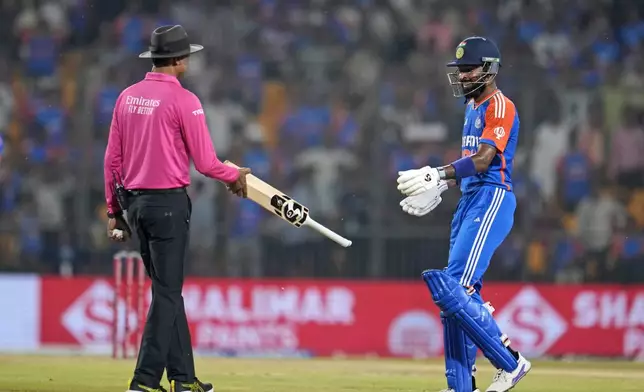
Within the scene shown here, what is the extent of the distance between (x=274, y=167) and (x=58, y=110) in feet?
10.3

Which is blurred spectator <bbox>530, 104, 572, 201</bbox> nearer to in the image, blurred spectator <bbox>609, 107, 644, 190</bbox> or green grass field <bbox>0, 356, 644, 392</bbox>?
blurred spectator <bbox>609, 107, 644, 190</bbox>

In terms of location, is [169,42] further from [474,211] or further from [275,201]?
[474,211]

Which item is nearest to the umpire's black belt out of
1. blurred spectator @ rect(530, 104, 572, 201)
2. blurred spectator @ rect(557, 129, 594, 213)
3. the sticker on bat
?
the sticker on bat

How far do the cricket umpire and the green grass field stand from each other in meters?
1.76

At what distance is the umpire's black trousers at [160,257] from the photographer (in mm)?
7254

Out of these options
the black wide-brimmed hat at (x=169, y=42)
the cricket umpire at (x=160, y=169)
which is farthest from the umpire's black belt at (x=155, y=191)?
the black wide-brimmed hat at (x=169, y=42)

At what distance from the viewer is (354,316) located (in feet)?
48.2

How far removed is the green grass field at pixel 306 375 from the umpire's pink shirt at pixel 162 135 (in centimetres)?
224

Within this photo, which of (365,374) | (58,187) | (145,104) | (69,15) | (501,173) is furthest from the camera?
(69,15)

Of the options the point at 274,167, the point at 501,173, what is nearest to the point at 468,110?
the point at 501,173

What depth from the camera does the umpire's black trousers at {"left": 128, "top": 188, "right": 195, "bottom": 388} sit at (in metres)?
7.25

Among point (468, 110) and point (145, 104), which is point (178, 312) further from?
point (468, 110)

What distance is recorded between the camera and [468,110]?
830 cm

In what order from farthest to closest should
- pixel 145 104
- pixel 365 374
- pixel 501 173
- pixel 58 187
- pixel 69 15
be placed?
pixel 69 15
pixel 58 187
pixel 365 374
pixel 501 173
pixel 145 104
